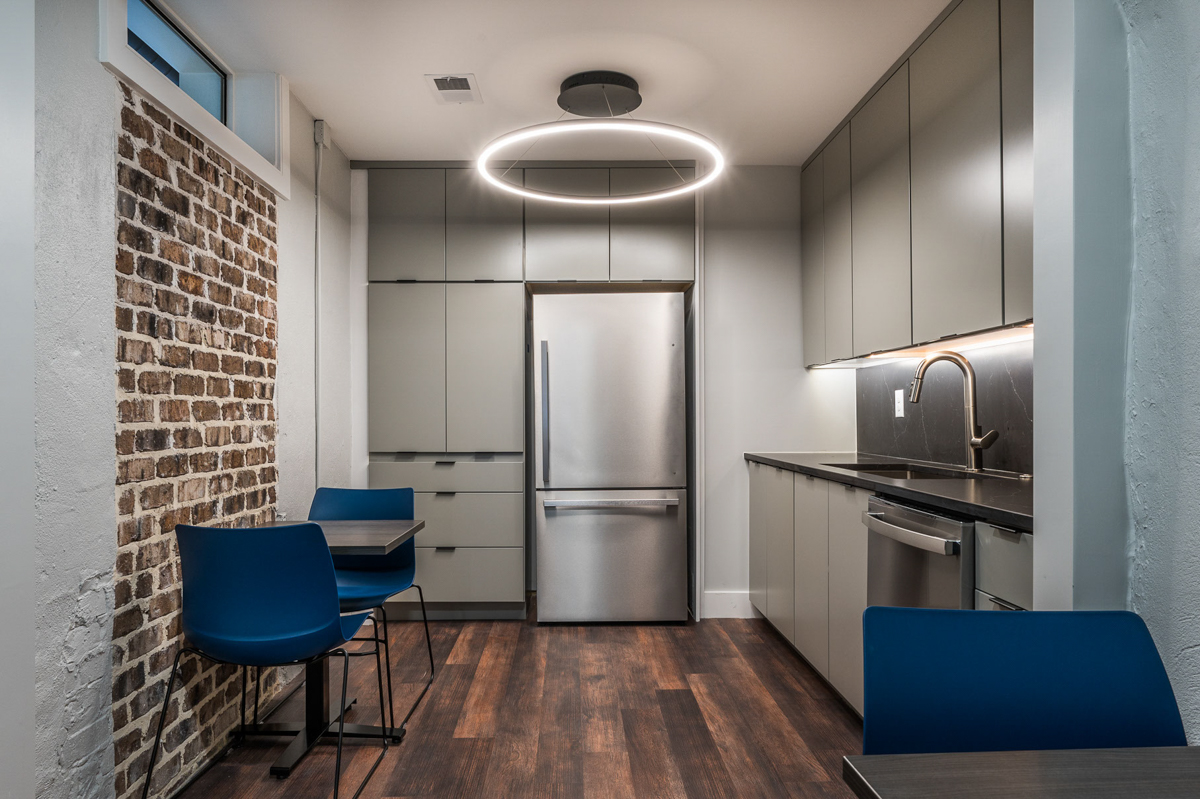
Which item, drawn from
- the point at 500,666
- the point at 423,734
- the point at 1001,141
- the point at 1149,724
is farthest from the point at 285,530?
the point at 1001,141

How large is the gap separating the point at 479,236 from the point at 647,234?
0.98m

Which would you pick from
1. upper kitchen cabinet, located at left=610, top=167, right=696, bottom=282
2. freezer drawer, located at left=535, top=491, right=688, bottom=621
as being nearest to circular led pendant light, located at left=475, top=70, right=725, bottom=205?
upper kitchen cabinet, located at left=610, top=167, right=696, bottom=282

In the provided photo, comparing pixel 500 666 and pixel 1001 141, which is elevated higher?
pixel 1001 141

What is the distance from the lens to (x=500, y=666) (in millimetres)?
3277

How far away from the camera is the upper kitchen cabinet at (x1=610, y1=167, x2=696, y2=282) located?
409cm

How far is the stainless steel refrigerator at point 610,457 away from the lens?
3902 mm

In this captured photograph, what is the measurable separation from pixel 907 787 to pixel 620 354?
3279mm

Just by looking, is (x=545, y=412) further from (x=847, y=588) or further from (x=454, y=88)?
(x=847, y=588)

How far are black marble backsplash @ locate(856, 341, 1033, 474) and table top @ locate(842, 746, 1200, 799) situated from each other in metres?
1.86

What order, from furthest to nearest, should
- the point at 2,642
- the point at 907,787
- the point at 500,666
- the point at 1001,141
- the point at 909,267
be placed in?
1. the point at 500,666
2. the point at 909,267
3. the point at 1001,141
4. the point at 2,642
5. the point at 907,787

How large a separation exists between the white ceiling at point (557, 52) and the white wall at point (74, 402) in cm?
91

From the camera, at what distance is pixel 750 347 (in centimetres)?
419

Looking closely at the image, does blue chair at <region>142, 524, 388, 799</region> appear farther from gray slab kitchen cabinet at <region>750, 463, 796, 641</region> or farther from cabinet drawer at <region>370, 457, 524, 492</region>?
gray slab kitchen cabinet at <region>750, 463, 796, 641</region>

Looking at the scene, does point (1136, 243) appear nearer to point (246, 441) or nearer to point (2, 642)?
point (2, 642)
